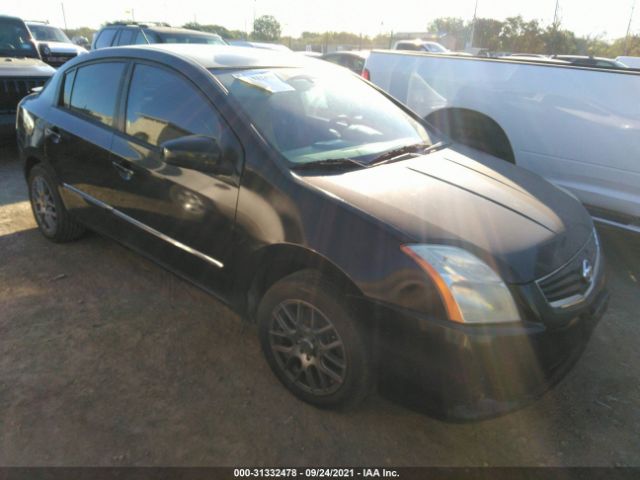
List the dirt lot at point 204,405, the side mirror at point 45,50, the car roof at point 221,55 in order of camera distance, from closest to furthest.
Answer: the dirt lot at point 204,405
the car roof at point 221,55
the side mirror at point 45,50

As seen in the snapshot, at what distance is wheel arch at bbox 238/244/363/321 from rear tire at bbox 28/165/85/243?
2.11 m

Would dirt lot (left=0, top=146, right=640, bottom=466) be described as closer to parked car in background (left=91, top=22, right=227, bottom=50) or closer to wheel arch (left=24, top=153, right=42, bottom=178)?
wheel arch (left=24, top=153, right=42, bottom=178)

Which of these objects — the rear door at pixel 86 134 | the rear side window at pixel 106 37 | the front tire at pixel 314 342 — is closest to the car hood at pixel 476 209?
the front tire at pixel 314 342

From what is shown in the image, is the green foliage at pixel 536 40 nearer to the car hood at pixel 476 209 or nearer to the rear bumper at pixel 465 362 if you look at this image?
the car hood at pixel 476 209

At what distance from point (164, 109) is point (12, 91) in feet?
17.1

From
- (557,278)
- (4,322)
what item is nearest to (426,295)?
(557,278)

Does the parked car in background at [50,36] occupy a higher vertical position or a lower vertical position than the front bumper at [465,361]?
higher

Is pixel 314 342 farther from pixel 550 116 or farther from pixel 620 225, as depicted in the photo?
pixel 550 116

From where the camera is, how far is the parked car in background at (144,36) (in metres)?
9.45

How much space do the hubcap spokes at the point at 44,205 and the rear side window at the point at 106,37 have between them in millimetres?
Result: 7352

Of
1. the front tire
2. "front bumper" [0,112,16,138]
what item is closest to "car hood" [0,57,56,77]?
"front bumper" [0,112,16,138]

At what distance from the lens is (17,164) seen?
6867 mm

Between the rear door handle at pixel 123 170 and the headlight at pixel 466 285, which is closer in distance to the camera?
the headlight at pixel 466 285

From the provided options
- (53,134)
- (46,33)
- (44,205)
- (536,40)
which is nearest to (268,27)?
(536,40)
